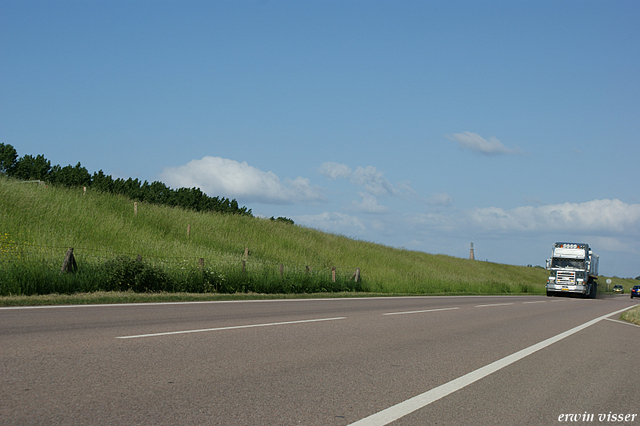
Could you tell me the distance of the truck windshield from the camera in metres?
42.3

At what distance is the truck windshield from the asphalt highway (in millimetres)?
33966

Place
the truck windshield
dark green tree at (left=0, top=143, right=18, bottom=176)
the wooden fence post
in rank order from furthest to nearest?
dark green tree at (left=0, top=143, right=18, bottom=176), the truck windshield, the wooden fence post

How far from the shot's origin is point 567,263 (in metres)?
42.7

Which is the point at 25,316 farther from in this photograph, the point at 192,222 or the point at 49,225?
the point at 192,222

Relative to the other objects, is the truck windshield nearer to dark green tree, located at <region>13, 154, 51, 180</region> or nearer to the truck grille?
the truck grille

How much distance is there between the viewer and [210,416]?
4.57 metres

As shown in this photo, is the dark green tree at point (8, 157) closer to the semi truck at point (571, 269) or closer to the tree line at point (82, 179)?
the tree line at point (82, 179)

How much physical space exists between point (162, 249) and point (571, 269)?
3163 cm

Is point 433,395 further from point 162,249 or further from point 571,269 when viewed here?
point 571,269

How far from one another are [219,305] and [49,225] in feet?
59.6

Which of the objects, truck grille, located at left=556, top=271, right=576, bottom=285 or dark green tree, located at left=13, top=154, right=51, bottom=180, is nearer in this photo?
truck grille, located at left=556, top=271, right=576, bottom=285

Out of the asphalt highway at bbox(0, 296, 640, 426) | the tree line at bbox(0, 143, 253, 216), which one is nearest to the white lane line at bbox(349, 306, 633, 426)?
the asphalt highway at bbox(0, 296, 640, 426)

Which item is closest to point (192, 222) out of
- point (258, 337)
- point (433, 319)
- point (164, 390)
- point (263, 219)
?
point (263, 219)

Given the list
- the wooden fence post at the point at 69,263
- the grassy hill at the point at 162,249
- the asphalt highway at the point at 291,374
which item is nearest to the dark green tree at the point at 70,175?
the grassy hill at the point at 162,249
